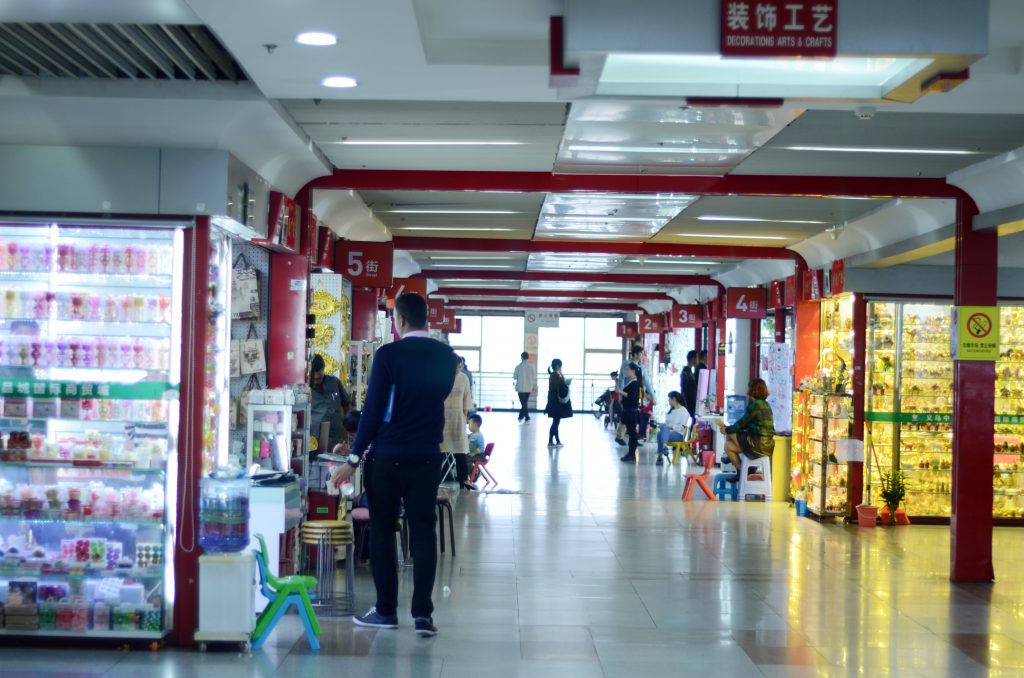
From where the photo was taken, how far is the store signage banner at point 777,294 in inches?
603

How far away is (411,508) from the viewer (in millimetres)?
6277

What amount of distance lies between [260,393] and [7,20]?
10.8ft

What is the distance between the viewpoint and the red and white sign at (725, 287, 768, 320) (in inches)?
642

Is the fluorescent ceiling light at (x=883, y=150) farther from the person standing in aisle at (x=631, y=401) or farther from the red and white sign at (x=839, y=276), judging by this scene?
the person standing in aisle at (x=631, y=401)

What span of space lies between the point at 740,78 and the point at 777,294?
11250 millimetres

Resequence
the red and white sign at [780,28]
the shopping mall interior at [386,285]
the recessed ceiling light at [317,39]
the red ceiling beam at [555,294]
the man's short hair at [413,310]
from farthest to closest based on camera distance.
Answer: the red ceiling beam at [555,294] → the man's short hair at [413,310] → the recessed ceiling light at [317,39] → the shopping mall interior at [386,285] → the red and white sign at [780,28]

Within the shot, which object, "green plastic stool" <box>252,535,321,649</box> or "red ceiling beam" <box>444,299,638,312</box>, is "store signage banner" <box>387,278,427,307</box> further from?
"red ceiling beam" <box>444,299,638,312</box>

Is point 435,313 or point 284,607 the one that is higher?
point 435,313

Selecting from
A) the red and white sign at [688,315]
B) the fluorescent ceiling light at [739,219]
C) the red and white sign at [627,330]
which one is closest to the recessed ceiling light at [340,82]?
the fluorescent ceiling light at [739,219]

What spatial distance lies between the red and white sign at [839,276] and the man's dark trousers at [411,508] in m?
6.95

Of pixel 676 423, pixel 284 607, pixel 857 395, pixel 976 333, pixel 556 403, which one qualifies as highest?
pixel 976 333

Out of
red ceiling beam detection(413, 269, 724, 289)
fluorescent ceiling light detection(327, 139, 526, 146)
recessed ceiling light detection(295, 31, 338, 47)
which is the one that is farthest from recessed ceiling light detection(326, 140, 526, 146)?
red ceiling beam detection(413, 269, 724, 289)

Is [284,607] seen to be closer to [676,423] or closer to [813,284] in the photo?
[813,284]

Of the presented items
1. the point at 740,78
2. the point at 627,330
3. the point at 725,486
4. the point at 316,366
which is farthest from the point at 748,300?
the point at 627,330
